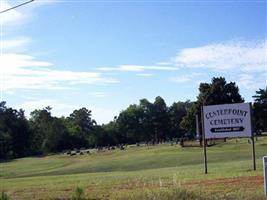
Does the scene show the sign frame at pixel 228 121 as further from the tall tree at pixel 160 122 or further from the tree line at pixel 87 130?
the tall tree at pixel 160 122

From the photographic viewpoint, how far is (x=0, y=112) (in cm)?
16625

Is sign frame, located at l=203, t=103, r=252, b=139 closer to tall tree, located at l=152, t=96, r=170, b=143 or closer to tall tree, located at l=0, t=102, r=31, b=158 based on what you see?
tall tree, located at l=0, t=102, r=31, b=158

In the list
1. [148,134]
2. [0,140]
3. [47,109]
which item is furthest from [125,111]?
[0,140]

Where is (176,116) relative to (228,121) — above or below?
above

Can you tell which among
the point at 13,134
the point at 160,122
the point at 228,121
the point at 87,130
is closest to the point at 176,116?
the point at 160,122

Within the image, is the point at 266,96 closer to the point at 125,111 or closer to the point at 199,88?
the point at 199,88

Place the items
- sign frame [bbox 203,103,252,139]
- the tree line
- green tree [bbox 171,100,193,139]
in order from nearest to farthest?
sign frame [bbox 203,103,252,139] < the tree line < green tree [bbox 171,100,193,139]

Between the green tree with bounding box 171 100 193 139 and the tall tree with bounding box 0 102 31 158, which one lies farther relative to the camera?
the green tree with bounding box 171 100 193 139

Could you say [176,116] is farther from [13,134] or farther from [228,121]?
[228,121]

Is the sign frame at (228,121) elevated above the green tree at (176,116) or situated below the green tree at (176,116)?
below

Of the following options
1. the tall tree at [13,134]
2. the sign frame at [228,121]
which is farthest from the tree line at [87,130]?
the sign frame at [228,121]

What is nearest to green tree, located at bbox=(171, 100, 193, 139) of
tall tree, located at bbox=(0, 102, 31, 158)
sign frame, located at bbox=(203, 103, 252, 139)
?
tall tree, located at bbox=(0, 102, 31, 158)

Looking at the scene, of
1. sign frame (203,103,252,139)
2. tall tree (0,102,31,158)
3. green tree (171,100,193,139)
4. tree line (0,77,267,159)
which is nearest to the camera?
sign frame (203,103,252,139)

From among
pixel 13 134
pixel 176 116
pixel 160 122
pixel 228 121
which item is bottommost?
pixel 228 121
